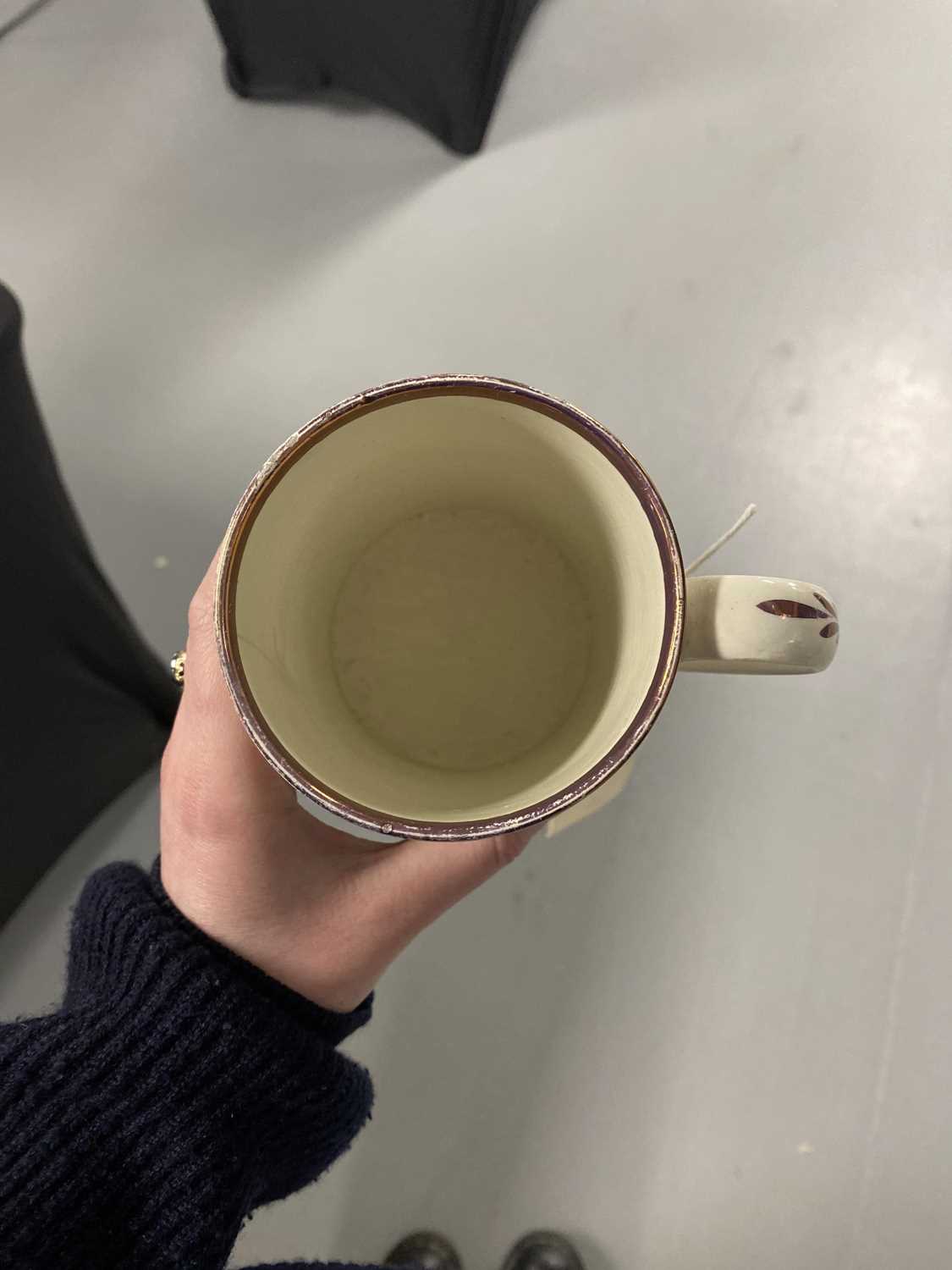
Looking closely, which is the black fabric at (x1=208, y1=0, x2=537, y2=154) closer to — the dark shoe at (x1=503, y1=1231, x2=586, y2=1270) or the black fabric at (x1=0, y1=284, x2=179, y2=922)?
the black fabric at (x1=0, y1=284, x2=179, y2=922)

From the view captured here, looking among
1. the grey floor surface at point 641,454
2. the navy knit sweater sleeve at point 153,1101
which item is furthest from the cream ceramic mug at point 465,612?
the grey floor surface at point 641,454

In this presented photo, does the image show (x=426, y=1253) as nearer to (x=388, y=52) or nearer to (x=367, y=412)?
(x=367, y=412)

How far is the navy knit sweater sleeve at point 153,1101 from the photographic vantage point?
0.43 meters

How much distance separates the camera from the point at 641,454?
84 centimetres

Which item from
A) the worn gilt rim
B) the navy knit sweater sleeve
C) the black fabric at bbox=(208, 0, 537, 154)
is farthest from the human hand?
the black fabric at bbox=(208, 0, 537, 154)

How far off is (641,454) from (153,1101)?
69 centimetres

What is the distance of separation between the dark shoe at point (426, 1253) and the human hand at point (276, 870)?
35 cm

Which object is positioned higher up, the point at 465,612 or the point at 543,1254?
the point at 465,612

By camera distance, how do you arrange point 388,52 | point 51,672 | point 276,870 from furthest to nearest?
point 388,52 → point 51,672 → point 276,870

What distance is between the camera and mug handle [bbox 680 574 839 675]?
0.36m

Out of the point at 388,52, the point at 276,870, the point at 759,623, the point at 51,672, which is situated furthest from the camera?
the point at 388,52

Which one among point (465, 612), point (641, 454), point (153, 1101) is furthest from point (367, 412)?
point (641, 454)

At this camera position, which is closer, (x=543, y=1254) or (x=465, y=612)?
(x=465, y=612)

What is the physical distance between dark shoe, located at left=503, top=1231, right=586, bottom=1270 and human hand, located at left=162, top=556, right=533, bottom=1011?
0.38 meters
